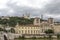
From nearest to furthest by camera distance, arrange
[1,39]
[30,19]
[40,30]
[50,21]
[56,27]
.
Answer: [1,39] < [40,30] < [56,27] < [50,21] < [30,19]

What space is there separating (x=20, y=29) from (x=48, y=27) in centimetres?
782

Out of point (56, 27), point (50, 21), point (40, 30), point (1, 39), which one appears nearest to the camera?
point (1, 39)

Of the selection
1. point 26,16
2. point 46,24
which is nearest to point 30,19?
point 26,16

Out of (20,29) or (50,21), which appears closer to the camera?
(20,29)

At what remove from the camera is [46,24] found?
72.2 metres

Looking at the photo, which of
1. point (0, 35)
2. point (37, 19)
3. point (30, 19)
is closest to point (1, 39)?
point (0, 35)

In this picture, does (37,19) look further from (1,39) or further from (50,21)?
(1,39)

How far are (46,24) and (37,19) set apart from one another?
4.17 meters

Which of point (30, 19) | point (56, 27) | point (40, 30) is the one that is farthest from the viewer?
point (30, 19)

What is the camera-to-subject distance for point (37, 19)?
75.2 metres

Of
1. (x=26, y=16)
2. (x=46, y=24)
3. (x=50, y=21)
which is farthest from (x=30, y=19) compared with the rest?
(x=46, y=24)

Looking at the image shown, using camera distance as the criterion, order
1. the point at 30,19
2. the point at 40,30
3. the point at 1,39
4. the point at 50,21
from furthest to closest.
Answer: the point at 30,19 → the point at 50,21 → the point at 40,30 → the point at 1,39

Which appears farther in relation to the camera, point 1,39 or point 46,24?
point 46,24

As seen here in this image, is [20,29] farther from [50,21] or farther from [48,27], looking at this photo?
[50,21]
